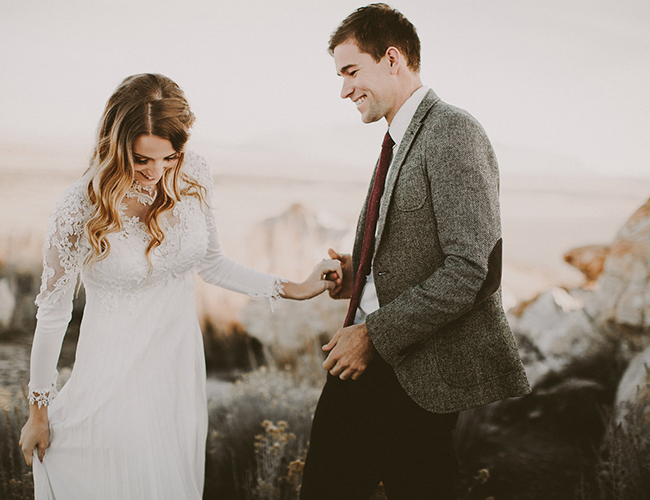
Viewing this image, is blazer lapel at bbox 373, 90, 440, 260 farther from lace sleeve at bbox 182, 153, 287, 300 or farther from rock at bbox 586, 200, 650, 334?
rock at bbox 586, 200, 650, 334

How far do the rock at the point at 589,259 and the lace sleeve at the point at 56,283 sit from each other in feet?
7.18

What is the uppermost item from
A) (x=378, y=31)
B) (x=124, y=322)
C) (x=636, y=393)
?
(x=378, y=31)

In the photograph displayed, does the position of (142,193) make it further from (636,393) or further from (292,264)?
(636,393)

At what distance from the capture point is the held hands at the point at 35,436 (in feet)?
4.66

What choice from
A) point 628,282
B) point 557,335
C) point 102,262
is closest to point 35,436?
point 102,262

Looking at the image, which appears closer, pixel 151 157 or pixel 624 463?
pixel 151 157

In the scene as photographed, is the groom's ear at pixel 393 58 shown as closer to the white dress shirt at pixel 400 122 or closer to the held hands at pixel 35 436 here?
the white dress shirt at pixel 400 122

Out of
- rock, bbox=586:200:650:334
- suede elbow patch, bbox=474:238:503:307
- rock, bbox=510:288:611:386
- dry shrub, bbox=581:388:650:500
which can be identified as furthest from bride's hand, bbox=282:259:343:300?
dry shrub, bbox=581:388:650:500

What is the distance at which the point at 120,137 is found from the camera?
1385mm

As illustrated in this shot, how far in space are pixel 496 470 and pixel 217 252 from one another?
174 centimetres

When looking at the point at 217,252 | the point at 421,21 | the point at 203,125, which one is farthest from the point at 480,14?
the point at 217,252

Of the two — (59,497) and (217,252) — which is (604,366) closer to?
(217,252)

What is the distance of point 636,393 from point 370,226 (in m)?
1.73

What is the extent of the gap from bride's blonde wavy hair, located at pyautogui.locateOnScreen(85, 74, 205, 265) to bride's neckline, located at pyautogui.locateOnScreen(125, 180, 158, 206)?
88 millimetres
